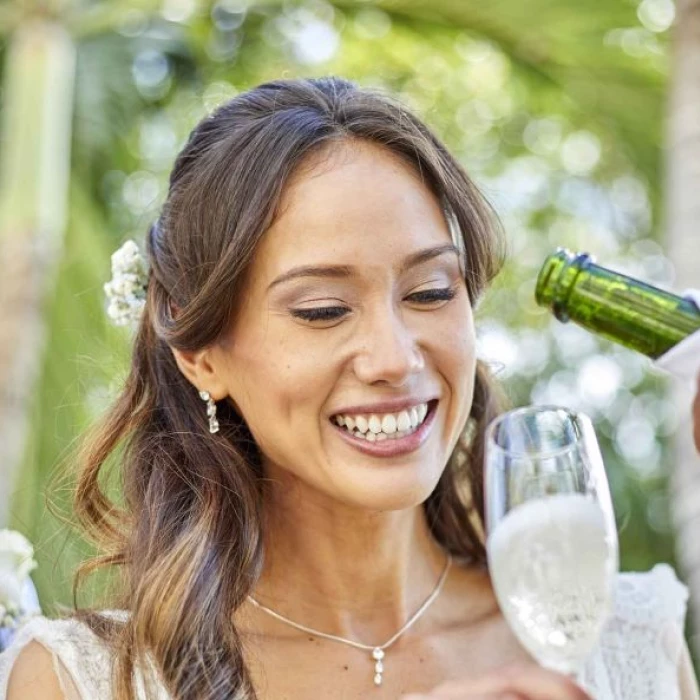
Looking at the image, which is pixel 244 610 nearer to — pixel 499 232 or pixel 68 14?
pixel 499 232

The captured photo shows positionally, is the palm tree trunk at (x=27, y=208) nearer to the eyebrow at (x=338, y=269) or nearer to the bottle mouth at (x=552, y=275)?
the eyebrow at (x=338, y=269)

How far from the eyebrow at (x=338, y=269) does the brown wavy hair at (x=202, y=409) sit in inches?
5.0

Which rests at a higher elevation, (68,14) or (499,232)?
(68,14)

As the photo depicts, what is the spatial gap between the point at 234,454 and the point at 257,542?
21 centimetres

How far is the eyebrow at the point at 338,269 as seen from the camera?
2.86 metres

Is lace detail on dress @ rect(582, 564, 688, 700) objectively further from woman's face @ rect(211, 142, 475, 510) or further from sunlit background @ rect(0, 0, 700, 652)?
woman's face @ rect(211, 142, 475, 510)

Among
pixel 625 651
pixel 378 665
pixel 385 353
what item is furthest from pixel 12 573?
pixel 625 651

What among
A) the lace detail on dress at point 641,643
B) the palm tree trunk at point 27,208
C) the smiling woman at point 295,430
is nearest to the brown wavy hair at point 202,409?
the smiling woman at point 295,430

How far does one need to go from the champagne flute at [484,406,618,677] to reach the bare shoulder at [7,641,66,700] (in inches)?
59.5

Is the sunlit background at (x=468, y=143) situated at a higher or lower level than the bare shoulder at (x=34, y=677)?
higher

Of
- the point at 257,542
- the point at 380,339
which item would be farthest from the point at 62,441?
the point at 380,339

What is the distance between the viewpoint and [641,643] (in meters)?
3.57

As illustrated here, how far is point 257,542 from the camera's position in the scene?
3.21 m

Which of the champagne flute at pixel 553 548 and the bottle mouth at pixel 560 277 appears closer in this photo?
the champagne flute at pixel 553 548
